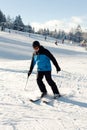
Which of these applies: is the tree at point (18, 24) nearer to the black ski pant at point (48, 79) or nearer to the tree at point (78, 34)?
the tree at point (78, 34)

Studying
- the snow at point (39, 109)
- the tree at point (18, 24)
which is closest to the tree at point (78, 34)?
the tree at point (18, 24)

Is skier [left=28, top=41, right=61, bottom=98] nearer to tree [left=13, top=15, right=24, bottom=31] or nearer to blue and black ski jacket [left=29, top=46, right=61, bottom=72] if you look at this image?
blue and black ski jacket [left=29, top=46, right=61, bottom=72]

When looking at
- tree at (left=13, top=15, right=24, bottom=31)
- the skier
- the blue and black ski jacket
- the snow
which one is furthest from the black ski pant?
tree at (left=13, top=15, right=24, bottom=31)

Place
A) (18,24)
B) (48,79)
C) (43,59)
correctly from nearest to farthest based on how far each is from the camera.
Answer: (43,59) < (48,79) < (18,24)

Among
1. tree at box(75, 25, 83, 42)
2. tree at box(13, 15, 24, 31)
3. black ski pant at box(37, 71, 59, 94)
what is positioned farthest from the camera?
tree at box(75, 25, 83, 42)

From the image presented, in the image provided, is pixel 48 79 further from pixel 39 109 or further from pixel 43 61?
pixel 39 109

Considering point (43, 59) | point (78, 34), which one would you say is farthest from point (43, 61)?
point (78, 34)

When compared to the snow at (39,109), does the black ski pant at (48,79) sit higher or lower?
higher

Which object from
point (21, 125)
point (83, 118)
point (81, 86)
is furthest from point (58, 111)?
point (81, 86)

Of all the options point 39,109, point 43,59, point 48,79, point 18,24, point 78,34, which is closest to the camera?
point 39,109

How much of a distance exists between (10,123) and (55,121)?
3.12 feet

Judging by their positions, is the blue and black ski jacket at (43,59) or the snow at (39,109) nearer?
the snow at (39,109)

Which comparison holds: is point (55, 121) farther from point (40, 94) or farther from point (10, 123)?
point (40, 94)

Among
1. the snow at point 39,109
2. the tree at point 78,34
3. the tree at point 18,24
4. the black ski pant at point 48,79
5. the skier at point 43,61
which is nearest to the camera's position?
the snow at point 39,109
